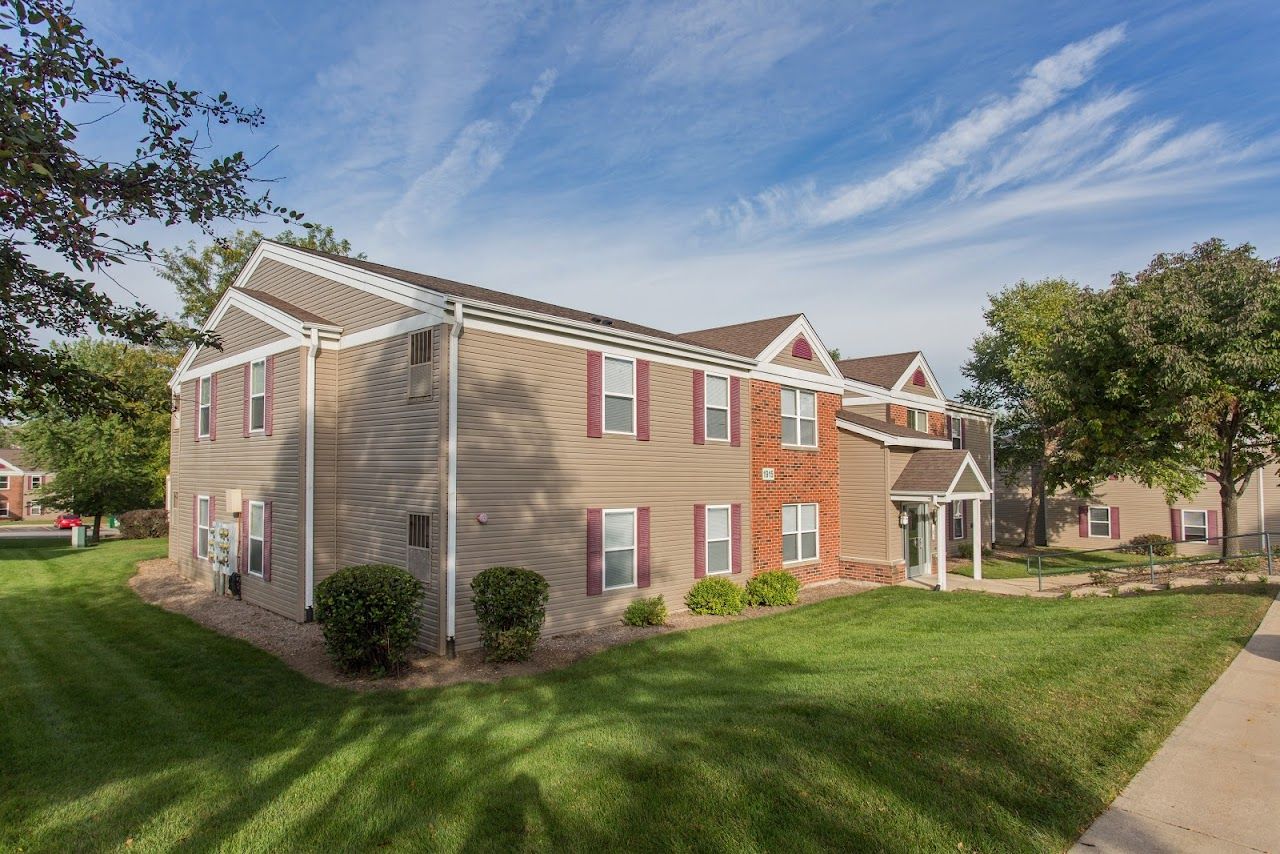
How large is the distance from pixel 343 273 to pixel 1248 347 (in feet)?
66.5

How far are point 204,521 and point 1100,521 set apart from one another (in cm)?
3515

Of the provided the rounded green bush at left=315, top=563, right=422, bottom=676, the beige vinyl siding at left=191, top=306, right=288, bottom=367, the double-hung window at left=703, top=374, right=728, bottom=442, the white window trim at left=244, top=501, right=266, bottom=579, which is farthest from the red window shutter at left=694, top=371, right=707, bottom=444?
the white window trim at left=244, top=501, right=266, bottom=579

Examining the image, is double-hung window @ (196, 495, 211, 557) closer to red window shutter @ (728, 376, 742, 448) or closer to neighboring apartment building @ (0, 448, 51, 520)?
red window shutter @ (728, 376, 742, 448)

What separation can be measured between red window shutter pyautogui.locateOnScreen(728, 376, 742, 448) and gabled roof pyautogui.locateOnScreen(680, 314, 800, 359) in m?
0.89

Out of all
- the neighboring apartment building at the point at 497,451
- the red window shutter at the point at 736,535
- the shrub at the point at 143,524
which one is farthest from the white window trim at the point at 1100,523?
the shrub at the point at 143,524

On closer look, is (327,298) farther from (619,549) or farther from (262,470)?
(619,549)

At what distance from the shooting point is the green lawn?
4.89 m

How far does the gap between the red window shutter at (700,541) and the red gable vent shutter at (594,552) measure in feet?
9.12

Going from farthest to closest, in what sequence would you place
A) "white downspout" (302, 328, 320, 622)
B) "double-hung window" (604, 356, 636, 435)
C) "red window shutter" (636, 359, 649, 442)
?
"red window shutter" (636, 359, 649, 442) → "double-hung window" (604, 356, 636, 435) → "white downspout" (302, 328, 320, 622)

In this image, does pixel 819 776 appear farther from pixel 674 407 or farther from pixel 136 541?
pixel 136 541

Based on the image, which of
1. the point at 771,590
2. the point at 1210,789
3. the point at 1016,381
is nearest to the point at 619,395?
the point at 771,590

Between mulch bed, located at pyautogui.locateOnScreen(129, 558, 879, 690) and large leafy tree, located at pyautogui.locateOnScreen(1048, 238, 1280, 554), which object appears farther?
large leafy tree, located at pyautogui.locateOnScreen(1048, 238, 1280, 554)

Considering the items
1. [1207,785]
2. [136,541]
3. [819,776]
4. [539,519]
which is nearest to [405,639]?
[539,519]

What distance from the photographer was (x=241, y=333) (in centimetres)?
1575
